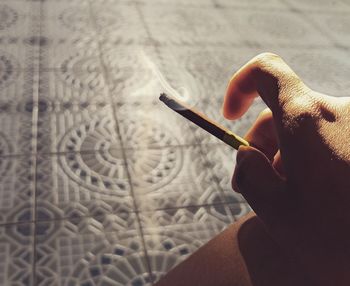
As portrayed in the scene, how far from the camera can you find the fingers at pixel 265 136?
2.10 ft

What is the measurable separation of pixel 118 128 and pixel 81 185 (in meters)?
0.31

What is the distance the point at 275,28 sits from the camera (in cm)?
248

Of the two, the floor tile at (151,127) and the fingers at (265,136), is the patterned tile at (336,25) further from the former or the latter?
the fingers at (265,136)

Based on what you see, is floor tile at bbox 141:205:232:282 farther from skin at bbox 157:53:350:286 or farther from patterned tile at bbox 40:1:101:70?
patterned tile at bbox 40:1:101:70

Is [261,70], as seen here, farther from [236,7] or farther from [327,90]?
[236,7]

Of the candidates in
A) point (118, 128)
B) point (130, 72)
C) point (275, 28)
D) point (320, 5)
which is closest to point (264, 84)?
point (118, 128)

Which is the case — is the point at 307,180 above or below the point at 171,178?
above

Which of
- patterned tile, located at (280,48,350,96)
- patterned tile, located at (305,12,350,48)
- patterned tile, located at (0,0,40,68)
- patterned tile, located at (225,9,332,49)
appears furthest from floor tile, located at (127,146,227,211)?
patterned tile, located at (305,12,350,48)

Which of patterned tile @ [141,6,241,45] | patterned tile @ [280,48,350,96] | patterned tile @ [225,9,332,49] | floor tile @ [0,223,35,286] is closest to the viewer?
floor tile @ [0,223,35,286]

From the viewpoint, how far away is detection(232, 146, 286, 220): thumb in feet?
1.62

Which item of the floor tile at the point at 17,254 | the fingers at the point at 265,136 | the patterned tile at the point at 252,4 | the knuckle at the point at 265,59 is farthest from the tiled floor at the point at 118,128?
the knuckle at the point at 265,59

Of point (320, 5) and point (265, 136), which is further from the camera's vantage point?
point (320, 5)

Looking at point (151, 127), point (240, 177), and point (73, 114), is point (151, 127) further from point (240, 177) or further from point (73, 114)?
point (240, 177)

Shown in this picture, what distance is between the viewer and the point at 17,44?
6.22 ft
